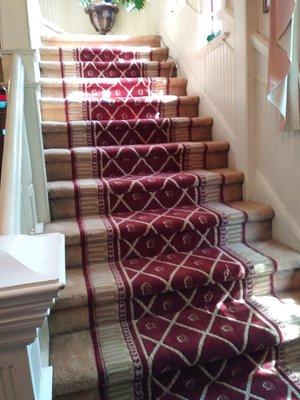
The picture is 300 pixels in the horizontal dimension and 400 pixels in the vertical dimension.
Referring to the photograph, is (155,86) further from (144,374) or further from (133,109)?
(144,374)

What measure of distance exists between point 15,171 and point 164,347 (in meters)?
0.84

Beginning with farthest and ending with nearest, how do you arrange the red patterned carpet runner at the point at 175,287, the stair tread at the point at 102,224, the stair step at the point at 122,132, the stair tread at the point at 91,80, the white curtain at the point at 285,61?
the stair tread at the point at 91,80 < the stair step at the point at 122,132 < the stair tread at the point at 102,224 < the white curtain at the point at 285,61 < the red patterned carpet runner at the point at 175,287

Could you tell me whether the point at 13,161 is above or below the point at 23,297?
above

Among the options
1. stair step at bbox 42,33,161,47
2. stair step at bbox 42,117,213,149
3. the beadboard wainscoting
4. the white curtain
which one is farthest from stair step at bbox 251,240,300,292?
the beadboard wainscoting

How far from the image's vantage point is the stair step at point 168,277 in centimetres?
142

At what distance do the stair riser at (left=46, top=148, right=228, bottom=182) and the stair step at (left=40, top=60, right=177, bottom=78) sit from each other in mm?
1064

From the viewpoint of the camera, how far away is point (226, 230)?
1.86 meters

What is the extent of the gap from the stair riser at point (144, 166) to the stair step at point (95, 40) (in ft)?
5.55

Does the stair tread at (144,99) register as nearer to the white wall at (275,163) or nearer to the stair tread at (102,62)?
the stair tread at (102,62)

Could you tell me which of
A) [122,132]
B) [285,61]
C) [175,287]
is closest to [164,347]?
[175,287]

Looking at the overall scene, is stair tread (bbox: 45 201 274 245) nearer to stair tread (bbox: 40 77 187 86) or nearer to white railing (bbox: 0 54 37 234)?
white railing (bbox: 0 54 37 234)

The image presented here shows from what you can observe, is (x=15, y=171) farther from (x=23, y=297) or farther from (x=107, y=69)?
(x=107, y=69)

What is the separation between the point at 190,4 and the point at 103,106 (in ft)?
3.87

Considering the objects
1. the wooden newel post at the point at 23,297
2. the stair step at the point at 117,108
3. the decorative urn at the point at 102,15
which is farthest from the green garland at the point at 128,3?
the wooden newel post at the point at 23,297
